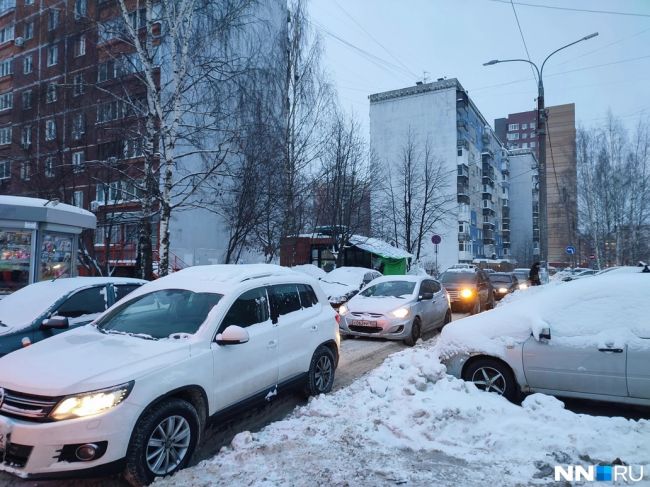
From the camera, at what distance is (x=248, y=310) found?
4.79 m

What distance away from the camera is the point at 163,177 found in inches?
504

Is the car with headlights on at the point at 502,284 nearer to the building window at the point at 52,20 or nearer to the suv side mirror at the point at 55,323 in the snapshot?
the suv side mirror at the point at 55,323

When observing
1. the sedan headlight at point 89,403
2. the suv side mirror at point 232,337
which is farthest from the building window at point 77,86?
the sedan headlight at point 89,403

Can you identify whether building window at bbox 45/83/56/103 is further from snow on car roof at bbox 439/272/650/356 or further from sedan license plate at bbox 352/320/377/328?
snow on car roof at bbox 439/272/650/356

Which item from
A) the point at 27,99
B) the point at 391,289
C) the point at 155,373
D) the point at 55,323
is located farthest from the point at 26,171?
the point at 155,373

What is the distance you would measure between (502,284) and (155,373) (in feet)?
63.6

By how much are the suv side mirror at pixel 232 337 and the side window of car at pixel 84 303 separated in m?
3.32

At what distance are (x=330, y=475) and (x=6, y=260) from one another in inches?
379

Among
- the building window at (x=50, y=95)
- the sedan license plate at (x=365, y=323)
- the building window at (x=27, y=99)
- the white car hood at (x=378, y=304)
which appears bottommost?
the sedan license plate at (x=365, y=323)

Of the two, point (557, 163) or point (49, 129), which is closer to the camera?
point (49, 129)

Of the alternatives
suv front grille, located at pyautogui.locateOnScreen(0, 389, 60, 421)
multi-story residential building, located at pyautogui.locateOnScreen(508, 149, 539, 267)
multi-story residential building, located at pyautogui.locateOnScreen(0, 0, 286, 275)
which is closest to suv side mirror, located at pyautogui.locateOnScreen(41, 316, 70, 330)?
suv front grille, located at pyautogui.locateOnScreen(0, 389, 60, 421)

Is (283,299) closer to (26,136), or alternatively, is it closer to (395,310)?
(395,310)

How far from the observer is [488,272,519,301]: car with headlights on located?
781 inches

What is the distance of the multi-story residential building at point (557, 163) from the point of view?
129 feet
